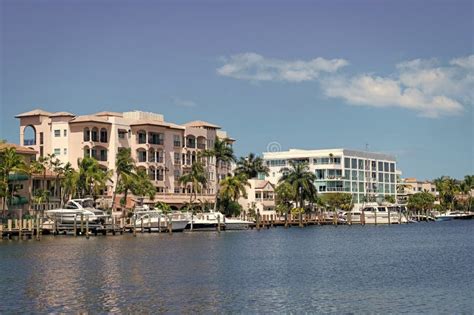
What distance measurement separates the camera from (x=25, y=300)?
43344 mm

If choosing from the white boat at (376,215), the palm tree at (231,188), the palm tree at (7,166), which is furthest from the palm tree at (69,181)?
the white boat at (376,215)

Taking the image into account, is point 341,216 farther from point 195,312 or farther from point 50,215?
point 195,312

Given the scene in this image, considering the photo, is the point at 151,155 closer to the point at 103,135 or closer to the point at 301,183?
the point at 103,135

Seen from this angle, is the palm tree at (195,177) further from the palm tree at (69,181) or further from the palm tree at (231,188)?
the palm tree at (69,181)

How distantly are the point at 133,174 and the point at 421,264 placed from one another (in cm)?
6871

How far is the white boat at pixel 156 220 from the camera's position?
112 metres

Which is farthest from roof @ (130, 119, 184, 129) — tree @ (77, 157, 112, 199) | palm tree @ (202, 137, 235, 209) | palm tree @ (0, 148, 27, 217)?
palm tree @ (0, 148, 27, 217)

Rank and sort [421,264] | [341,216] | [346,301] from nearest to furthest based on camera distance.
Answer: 1. [346,301]
2. [421,264]
3. [341,216]

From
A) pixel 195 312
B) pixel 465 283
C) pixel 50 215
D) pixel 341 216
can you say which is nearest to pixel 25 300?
pixel 195 312

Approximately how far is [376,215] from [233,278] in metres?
118

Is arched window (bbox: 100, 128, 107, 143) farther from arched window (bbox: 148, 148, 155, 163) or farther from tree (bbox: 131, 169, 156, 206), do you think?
arched window (bbox: 148, 148, 155, 163)

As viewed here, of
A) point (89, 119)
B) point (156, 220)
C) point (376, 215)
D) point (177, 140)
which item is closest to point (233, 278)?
point (156, 220)

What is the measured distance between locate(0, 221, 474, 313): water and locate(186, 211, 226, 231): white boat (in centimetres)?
3449

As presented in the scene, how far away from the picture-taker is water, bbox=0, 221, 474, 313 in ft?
136
